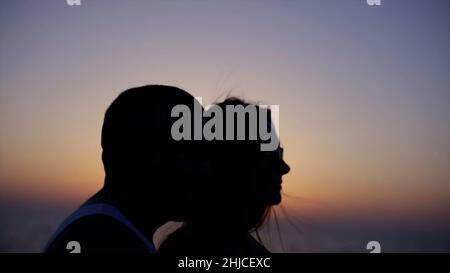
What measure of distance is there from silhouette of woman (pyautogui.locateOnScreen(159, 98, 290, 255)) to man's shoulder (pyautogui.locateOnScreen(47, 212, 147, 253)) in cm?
148

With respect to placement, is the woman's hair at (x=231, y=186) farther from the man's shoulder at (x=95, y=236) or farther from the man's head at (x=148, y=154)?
the man's shoulder at (x=95, y=236)

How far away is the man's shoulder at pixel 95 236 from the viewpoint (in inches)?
67.6

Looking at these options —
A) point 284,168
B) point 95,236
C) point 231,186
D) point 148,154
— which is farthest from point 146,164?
point 284,168

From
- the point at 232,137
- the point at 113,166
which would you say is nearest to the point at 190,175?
the point at 113,166

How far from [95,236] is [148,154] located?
0.44 meters

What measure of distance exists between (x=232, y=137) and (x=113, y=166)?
1361 millimetres

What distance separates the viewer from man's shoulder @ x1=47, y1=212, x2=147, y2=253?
172cm

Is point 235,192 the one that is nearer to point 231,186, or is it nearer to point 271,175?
point 231,186

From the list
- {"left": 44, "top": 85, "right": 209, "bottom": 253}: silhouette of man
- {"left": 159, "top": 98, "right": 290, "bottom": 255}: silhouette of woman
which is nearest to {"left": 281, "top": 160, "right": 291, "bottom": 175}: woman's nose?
{"left": 159, "top": 98, "right": 290, "bottom": 255}: silhouette of woman

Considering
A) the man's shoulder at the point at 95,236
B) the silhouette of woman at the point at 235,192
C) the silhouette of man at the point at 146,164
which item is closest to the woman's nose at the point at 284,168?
the silhouette of woman at the point at 235,192

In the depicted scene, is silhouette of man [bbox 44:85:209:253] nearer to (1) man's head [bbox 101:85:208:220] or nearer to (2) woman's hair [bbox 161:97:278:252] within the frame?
(1) man's head [bbox 101:85:208:220]

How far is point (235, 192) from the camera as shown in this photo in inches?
132

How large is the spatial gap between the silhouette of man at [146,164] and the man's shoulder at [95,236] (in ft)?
0.19
